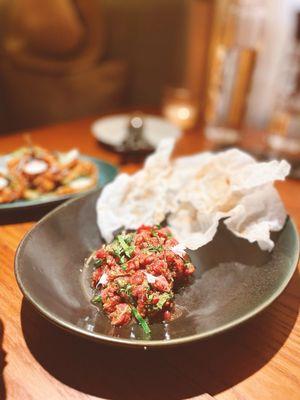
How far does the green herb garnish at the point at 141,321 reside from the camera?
0.91m

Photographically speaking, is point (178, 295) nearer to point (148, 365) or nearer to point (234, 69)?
point (148, 365)

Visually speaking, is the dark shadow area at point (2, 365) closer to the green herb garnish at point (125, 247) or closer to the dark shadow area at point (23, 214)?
the green herb garnish at point (125, 247)

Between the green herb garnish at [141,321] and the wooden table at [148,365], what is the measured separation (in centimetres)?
5

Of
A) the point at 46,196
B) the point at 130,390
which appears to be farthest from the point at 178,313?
the point at 46,196

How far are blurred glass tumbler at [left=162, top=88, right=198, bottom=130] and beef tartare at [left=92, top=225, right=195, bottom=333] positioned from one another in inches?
65.5

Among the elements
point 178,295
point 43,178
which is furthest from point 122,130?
point 178,295

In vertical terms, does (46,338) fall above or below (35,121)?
above

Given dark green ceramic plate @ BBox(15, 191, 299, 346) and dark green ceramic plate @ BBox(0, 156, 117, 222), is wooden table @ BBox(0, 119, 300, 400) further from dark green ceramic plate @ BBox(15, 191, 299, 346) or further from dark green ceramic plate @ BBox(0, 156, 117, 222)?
dark green ceramic plate @ BBox(0, 156, 117, 222)

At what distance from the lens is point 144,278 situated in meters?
0.98

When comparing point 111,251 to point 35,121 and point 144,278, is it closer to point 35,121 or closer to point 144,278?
point 144,278

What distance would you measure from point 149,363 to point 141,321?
0.31 feet

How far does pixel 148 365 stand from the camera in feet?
2.90

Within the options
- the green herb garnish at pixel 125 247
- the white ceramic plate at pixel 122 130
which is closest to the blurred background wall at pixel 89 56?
the white ceramic plate at pixel 122 130

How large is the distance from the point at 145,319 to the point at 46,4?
3.22 meters
